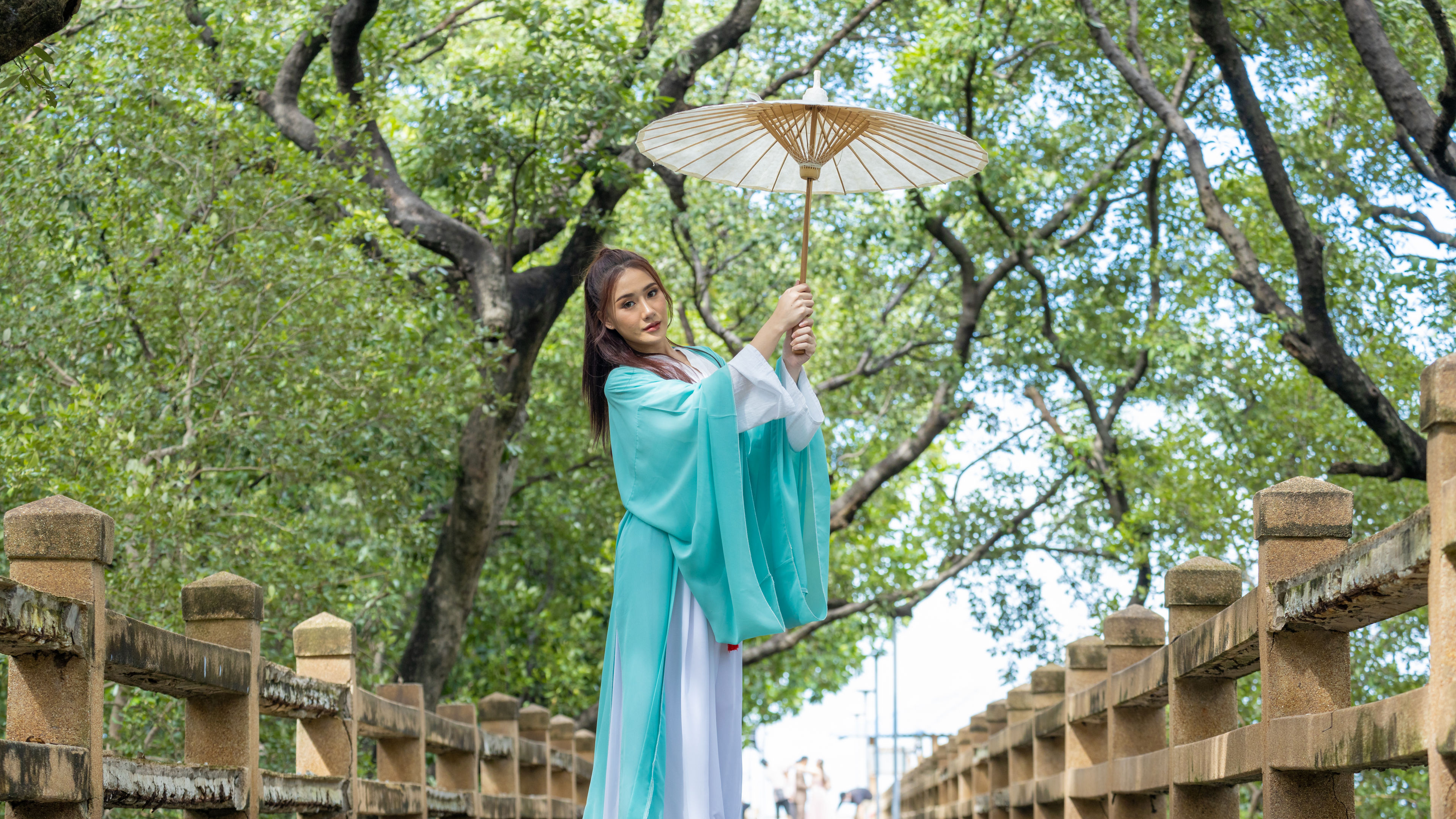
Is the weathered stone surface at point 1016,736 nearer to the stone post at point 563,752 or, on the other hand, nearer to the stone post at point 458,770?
the stone post at point 458,770

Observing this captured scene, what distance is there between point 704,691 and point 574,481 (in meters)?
10.2

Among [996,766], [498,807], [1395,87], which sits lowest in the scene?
[498,807]

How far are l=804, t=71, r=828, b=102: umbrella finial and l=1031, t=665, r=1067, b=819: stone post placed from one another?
3005 millimetres

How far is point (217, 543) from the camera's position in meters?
7.07

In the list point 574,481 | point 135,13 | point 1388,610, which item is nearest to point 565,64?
point 135,13

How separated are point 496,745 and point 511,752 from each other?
1.18 feet

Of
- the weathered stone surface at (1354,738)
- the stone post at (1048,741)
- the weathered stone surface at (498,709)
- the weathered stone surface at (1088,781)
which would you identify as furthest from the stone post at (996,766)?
the weathered stone surface at (1354,738)

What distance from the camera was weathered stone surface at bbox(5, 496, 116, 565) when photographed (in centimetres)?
311

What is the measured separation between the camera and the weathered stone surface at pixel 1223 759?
10.7 ft

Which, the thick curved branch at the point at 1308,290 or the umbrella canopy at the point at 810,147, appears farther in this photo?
the thick curved branch at the point at 1308,290

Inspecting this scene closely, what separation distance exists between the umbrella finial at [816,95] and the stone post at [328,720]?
260 centimetres

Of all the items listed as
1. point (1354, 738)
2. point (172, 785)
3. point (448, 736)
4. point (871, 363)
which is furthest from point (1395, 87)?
point (871, 363)

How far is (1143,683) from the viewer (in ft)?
14.5

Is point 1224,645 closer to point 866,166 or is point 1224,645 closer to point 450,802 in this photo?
point 866,166
